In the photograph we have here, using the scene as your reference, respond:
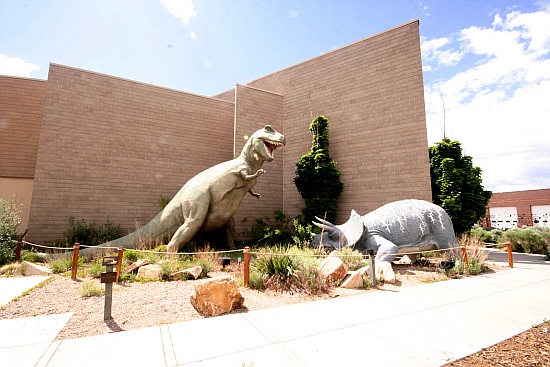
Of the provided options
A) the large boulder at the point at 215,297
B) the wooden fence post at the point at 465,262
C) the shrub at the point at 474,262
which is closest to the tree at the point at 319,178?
the shrub at the point at 474,262

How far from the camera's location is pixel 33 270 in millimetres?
6402

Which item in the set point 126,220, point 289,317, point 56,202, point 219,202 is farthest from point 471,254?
point 56,202

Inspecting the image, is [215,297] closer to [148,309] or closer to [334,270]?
[148,309]

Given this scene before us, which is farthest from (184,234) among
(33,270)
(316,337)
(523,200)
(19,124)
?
(523,200)

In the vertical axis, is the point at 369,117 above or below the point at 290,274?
above

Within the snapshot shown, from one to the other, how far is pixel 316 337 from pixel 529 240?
12.3 m

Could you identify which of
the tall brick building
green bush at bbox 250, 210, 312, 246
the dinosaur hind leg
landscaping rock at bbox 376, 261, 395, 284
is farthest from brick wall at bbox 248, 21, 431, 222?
the dinosaur hind leg

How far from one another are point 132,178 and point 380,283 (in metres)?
10.0

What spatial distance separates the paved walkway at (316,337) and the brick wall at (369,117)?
6.69 m

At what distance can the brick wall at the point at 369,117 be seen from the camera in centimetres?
1040

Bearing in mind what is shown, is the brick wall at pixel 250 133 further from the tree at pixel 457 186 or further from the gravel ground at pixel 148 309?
the gravel ground at pixel 148 309

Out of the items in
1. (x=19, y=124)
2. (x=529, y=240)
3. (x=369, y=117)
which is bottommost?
(x=529, y=240)

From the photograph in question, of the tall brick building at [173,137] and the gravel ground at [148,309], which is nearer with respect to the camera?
the gravel ground at [148,309]

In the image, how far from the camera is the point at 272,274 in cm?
513
